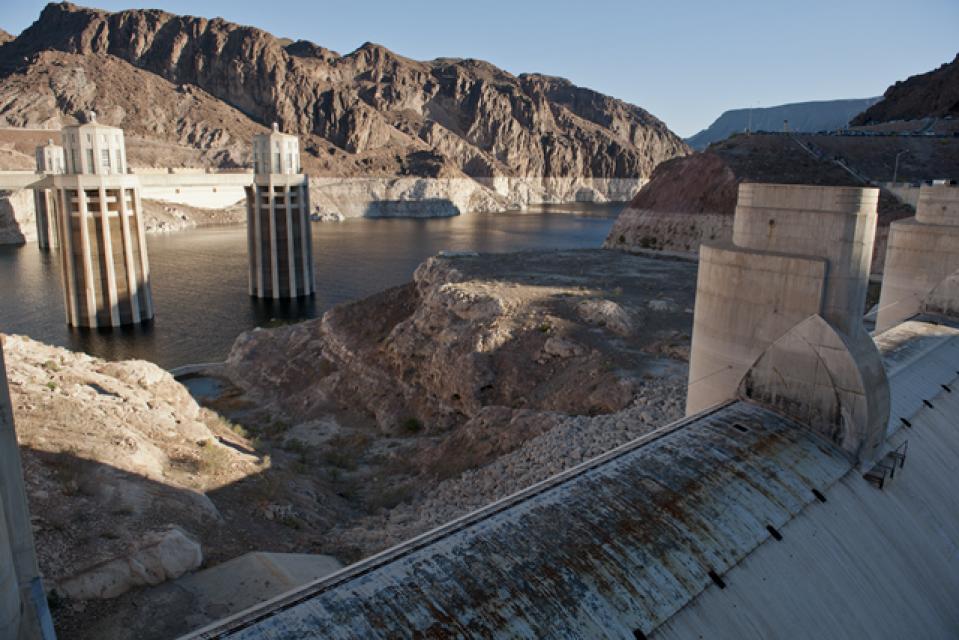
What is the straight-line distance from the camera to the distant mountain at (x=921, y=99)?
9750 cm

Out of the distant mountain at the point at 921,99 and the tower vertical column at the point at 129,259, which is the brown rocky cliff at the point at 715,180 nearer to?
the distant mountain at the point at 921,99

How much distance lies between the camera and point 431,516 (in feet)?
55.6

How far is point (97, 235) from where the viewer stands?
5462 cm

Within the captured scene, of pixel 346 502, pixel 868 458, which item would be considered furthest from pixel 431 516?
pixel 868 458

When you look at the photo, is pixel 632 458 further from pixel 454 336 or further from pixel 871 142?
pixel 871 142

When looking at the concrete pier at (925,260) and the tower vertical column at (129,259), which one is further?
the tower vertical column at (129,259)

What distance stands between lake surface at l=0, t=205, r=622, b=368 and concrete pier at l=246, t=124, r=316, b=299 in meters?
2.13

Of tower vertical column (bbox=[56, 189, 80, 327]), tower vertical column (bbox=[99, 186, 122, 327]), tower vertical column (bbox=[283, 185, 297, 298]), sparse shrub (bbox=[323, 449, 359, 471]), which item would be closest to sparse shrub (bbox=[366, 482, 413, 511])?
sparse shrub (bbox=[323, 449, 359, 471])

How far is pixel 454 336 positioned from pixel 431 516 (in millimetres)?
13934

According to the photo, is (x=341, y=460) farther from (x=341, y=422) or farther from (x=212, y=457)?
(x=212, y=457)

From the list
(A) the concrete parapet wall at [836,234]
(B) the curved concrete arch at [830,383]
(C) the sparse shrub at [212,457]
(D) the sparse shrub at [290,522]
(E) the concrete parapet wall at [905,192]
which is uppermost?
(E) the concrete parapet wall at [905,192]

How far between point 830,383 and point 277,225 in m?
61.4

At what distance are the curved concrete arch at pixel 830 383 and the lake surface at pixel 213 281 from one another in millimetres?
38217

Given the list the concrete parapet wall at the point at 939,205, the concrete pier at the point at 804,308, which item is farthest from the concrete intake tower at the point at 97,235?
the concrete parapet wall at the point at 939,205
